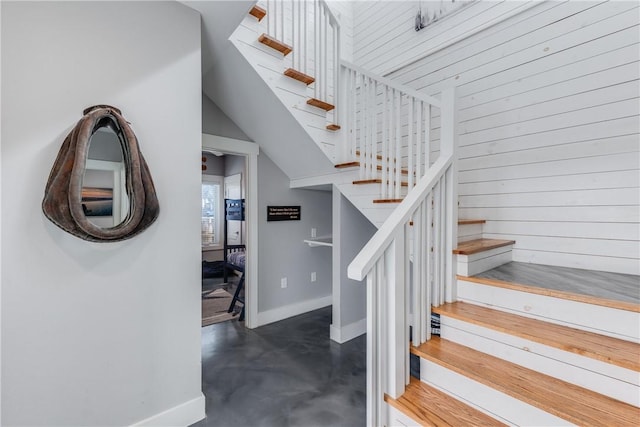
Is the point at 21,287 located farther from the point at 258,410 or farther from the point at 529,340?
the point at 529,340

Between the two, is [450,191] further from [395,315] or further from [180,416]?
[180,416]

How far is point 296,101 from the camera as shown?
7.54 ft

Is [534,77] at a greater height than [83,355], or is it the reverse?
[534,77]

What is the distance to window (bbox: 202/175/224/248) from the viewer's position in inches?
239

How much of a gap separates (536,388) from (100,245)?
212 cm

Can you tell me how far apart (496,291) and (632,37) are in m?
1.87

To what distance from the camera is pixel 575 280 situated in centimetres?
167

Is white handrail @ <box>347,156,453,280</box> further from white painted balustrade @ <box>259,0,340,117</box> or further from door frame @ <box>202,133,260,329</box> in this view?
door frame @ <box>202,133,260,329</box>

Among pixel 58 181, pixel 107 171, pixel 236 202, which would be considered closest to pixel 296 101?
pixel 107 171

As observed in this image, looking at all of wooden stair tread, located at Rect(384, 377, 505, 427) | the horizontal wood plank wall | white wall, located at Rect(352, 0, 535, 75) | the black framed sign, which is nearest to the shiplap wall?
white wall, located at Rect(352, 0, 535, 75)

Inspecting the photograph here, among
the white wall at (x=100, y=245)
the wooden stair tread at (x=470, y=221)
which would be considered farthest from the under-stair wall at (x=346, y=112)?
the white wall at (x=100, y=245)

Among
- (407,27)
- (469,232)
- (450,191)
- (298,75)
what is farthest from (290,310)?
(407,27)

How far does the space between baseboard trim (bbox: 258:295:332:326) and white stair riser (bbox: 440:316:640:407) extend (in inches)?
84.9

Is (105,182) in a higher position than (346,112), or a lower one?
lower
